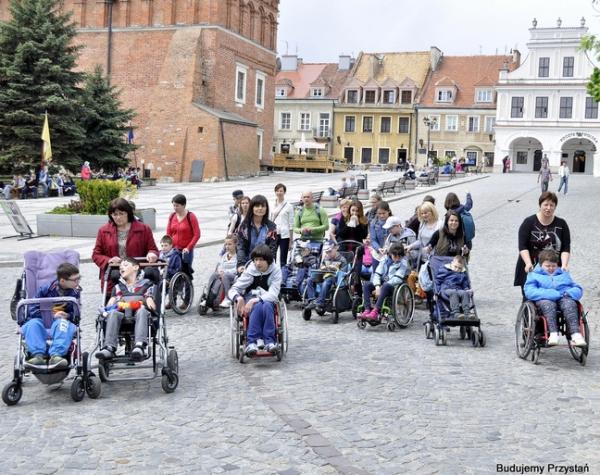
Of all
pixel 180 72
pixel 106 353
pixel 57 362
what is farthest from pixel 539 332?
pixel 180 72

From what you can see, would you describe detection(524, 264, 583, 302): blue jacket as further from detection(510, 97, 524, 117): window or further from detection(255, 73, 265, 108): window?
detection(510, 97, 524, 117): window

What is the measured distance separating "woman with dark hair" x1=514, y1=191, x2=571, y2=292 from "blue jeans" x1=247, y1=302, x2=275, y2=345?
293 centimetres

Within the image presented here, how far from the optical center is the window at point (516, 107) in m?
68.2

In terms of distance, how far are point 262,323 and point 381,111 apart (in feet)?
228

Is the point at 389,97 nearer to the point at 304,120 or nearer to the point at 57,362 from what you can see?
the point at 304,120

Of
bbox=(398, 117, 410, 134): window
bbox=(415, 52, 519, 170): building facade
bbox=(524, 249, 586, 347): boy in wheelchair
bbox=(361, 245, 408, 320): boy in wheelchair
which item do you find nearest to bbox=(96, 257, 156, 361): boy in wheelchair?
bbox=(361, 245, 408, 320): boy in wheelchair

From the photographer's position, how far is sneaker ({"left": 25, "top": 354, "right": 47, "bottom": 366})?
6508 millimetres

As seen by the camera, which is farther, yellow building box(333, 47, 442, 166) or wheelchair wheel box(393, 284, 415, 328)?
yellow building box(333, 47, 442, 166)

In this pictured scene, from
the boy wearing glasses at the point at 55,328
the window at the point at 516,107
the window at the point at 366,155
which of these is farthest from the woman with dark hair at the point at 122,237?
the window at the point at 366,155

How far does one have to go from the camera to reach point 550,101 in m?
67.4

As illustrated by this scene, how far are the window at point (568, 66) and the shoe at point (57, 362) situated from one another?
218 feet

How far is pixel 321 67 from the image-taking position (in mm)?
82188

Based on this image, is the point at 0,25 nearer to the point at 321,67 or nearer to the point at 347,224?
the point at 347,224

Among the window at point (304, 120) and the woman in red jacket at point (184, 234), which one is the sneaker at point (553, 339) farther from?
the window at point (304, 120)
